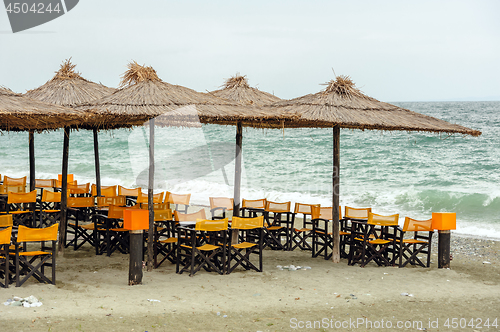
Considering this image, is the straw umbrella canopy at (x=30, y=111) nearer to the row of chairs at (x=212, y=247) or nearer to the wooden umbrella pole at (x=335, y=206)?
the row of chairs at (x=212, y=247)

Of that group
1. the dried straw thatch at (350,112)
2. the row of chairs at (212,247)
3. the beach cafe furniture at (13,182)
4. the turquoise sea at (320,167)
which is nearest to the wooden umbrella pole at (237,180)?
the dried straw thatch at (350,112)

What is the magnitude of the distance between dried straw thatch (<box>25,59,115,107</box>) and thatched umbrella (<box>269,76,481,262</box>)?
12.0 ft

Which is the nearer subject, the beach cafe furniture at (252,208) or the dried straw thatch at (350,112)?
the dried straw thatch at (350,112)

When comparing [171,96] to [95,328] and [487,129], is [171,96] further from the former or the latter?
[487,129]

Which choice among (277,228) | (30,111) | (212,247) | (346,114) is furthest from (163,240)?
(346,114)

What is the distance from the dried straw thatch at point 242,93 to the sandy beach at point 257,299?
310cm

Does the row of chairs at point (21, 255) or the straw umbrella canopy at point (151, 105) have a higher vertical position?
the straw umbrella canopy at point (151, 105)

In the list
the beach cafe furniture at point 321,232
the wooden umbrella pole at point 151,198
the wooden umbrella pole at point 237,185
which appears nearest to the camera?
the wooden umbrella pole at point 151,198

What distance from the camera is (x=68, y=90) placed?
878 cm

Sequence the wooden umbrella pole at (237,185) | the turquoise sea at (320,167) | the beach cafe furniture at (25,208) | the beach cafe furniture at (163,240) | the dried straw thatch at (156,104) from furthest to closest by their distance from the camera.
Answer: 1. the turquoise sea at (320,167)
2. the beach cafe furniture at (25,208)
3. the wooden umbrella pole at (237,185)
4. the beach cafe furniture at (163,240)
5. the dried straw thatch at (156,104)

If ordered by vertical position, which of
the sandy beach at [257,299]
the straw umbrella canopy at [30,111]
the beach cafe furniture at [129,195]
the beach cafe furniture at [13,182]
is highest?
the straw umbrella canopy at [30,111]

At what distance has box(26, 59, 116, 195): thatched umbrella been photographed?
848 cm

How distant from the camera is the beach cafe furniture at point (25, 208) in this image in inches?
317

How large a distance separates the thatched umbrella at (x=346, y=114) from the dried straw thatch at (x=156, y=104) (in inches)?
31.4
